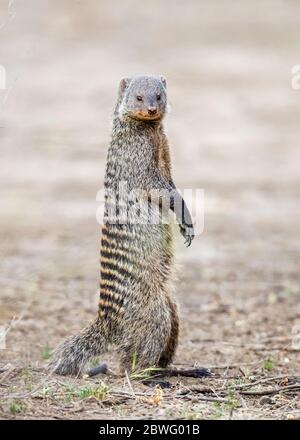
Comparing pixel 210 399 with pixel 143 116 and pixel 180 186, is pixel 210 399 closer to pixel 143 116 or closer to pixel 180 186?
pixel 143 116

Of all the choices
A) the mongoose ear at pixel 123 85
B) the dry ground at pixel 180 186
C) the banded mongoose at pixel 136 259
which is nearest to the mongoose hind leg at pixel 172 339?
the banded mongoose at pixel 136 259

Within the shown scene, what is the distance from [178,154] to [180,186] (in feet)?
4.06

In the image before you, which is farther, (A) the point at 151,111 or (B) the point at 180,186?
(B) the point at 180,186

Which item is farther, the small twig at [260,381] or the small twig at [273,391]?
the small twig at [260,381]

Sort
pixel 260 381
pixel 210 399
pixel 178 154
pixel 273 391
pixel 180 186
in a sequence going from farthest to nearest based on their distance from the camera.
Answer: pixel 178 154
pixel 180 186
pixel 260 381
pixel 273 391
pixel 210 399

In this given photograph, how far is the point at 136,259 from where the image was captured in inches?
228

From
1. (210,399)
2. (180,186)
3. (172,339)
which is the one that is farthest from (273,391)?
(180,186)

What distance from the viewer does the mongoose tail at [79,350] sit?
5.79 m

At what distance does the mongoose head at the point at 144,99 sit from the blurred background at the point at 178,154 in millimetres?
790

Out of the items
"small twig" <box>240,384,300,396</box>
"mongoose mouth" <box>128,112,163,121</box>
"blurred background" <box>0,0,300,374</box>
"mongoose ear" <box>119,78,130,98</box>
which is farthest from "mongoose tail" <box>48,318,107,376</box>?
"mongoose ear" <box>119,78,130,98</box>

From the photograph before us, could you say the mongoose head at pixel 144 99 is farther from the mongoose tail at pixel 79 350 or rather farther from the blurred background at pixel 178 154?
the mongoose tail at pixel 79 350

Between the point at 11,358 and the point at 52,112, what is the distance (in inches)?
300
